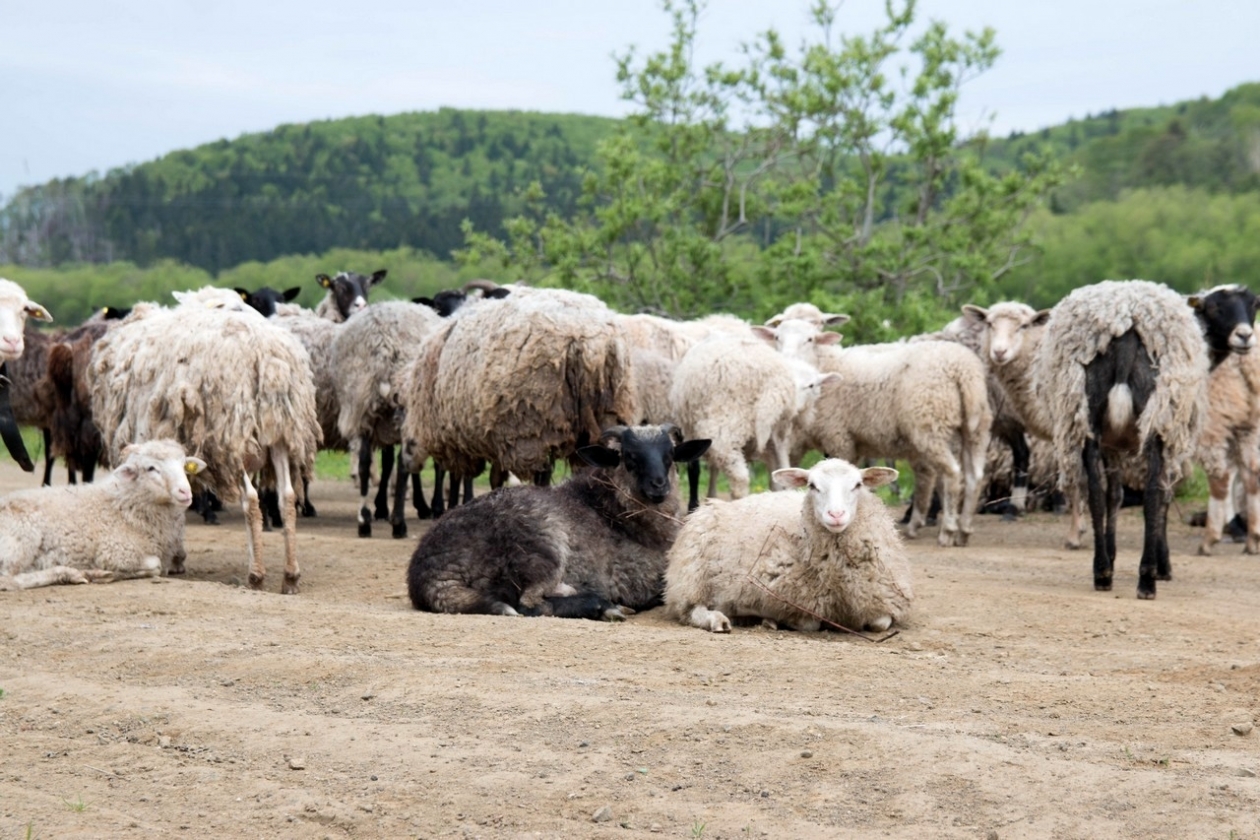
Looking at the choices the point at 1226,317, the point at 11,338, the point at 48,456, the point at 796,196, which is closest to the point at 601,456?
the point at 11,338

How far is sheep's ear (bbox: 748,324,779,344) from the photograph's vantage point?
49.2 feet

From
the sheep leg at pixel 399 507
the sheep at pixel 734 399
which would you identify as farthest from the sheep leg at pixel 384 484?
the sheep at pixel 734 399

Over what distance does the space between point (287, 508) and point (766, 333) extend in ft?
21.1

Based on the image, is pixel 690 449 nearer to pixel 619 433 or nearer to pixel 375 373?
pixel 619 433

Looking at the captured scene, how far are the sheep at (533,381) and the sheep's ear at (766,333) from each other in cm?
359

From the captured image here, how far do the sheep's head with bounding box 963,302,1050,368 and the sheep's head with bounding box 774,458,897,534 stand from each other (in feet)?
19.2

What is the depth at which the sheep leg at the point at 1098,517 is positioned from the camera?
34.2 feet

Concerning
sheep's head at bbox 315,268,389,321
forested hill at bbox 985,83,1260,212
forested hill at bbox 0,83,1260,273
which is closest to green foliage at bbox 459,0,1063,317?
sheep's head at bbox 315,268,389,321

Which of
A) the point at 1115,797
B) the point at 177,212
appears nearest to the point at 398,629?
the point at 1115,797

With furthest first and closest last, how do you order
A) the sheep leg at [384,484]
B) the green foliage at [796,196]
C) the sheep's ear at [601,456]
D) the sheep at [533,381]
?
1. the green foliage at [796,196]
2. the sheep leg at [384,484]
3. the sheep at [533,381]
4. the sheep's ear at [601,456]

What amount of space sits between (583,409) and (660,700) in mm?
5154

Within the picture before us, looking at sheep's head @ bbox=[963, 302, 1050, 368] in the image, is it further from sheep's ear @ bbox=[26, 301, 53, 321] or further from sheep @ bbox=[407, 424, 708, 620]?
sheep's ear @ bbox=[26, 301, 53, 321]

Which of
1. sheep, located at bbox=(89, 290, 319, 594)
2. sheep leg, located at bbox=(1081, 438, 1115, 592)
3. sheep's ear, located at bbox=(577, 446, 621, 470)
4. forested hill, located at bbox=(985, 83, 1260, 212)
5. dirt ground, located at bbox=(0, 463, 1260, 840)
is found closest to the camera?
dirt ground, located at bbox=(0, 463, 1260, 840)

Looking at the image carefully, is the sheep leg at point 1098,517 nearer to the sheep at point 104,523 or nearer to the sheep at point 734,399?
the sheep at point 734,399
